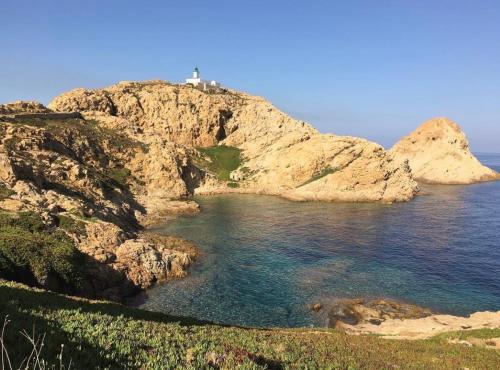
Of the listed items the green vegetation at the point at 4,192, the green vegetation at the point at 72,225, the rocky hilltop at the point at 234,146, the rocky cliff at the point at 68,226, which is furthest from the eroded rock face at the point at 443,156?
the green vegetation at the point at 4,192

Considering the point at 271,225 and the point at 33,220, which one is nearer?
the point at 33,220

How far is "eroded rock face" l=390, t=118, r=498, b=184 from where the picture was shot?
149750mm

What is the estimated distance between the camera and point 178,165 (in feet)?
338

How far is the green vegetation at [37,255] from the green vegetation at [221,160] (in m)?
79.2

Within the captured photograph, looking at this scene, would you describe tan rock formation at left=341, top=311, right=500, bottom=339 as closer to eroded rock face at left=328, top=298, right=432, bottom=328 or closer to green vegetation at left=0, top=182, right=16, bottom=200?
eroded rock face at left=328, top=298, right=432, bottom=328

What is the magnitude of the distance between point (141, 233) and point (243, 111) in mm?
93270

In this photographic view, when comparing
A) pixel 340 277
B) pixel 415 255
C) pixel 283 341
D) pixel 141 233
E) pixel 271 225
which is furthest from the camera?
pixel 271 225

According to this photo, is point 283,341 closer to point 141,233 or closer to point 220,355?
point 220,355

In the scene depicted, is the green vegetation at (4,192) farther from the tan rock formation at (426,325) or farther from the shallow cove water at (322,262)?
the tan rock formation at (426,325)

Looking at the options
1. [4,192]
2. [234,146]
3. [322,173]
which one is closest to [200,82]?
[234,146]

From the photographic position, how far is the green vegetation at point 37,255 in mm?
32281

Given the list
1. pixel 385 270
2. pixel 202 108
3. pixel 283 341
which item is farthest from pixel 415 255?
pixel 202 108

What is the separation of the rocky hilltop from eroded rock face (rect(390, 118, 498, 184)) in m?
46.2

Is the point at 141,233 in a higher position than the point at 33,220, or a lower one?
lower
